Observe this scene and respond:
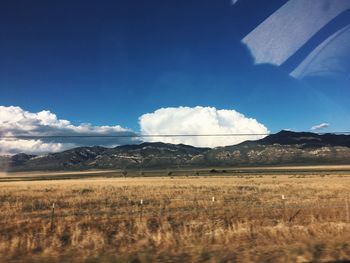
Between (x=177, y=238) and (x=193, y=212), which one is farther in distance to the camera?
(x=193, y=212)

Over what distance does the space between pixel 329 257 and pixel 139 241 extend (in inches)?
263

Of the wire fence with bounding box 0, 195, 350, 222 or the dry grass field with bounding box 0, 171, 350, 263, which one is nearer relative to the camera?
the dry grass field with bounding box 0, 171, 350, 263

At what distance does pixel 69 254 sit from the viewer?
1434 centimetres

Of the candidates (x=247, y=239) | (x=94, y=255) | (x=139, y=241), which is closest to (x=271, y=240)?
(x=247, y=239)

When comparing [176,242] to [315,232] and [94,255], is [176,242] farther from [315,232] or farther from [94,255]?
[315,232]

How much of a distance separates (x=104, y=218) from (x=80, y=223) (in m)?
2.30

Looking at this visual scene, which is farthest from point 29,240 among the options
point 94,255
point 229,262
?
point 229,262

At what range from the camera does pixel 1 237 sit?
1788 cm

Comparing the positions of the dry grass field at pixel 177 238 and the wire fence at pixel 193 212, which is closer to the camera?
the dry grass field at pixel 177 238

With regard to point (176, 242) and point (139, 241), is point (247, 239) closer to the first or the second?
point (176, 242)

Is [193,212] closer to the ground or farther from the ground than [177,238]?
farther from the ground

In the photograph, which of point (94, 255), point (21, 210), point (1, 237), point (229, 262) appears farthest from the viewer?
point (21, 210)

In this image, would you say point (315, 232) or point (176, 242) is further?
point (315, 232)

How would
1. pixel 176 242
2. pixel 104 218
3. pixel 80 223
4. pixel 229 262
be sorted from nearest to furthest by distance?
pixel 229 262 → pixel 176 242 → pixel 80 223 → pixel 104 218
